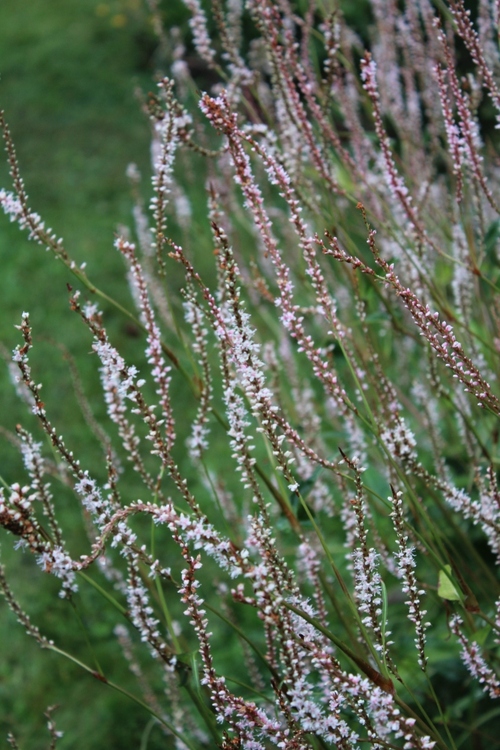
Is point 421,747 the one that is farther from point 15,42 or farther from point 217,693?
point 15,42

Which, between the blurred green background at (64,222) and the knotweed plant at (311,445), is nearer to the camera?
the knotweed plant at (311,445)

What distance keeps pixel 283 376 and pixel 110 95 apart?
525 cm

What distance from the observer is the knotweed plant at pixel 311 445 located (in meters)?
1.47

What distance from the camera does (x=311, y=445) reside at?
8.98ft

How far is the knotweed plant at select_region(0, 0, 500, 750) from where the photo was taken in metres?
1.47

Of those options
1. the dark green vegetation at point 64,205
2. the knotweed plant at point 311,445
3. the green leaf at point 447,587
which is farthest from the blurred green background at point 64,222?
the green leaf at point 447,587

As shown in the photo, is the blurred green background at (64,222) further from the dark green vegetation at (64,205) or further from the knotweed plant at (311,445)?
the knotweed plant at (311,445)

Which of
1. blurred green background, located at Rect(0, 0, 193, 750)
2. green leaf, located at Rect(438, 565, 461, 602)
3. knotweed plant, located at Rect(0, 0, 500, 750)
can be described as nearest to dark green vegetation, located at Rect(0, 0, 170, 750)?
blurred green background, located at Rect(0, 0, 193, 750)

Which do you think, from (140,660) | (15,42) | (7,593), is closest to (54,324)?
(140,660)

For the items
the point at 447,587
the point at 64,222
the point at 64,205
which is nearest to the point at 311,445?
the point at 447,587

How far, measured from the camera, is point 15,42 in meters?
10.1

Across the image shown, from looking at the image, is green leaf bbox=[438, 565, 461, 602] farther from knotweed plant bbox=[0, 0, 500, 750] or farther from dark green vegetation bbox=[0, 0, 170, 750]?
dark green vegetation bbox=[0, 0, 170, 750]

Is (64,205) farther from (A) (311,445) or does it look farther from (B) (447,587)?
(B) (447,587)

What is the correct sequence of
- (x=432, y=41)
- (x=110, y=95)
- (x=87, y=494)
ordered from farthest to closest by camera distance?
(x=110, y=95), (x=432, y=41), (x=87, y=494)
